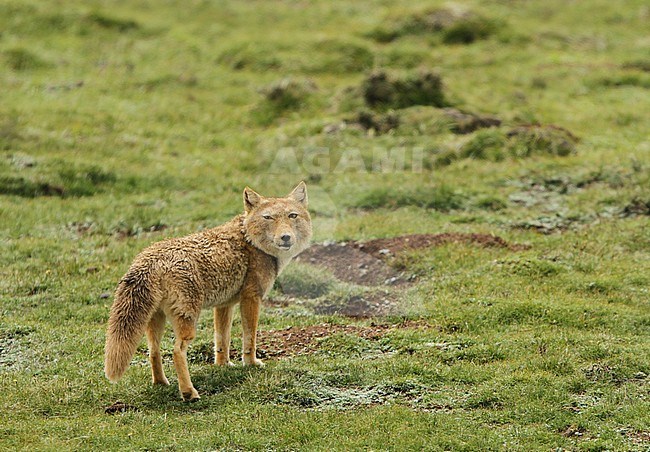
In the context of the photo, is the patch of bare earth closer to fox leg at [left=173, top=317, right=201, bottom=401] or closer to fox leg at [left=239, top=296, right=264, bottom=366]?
fox leg at [left=239, top=296, right=264, bottom=366]

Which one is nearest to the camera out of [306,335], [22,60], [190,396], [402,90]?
[190,396]

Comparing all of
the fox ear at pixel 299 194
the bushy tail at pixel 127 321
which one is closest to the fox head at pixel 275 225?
the fox ear at pixel 299 194

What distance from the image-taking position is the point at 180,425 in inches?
408

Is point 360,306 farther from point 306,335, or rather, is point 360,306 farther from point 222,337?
point 222,337

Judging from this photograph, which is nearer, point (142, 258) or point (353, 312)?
point (142, 258)

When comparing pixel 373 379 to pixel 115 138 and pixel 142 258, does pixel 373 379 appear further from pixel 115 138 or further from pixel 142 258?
pixel 115 138

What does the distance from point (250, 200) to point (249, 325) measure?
5.77 feet

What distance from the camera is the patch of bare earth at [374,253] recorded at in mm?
16141

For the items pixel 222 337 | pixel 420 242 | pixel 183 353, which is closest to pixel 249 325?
pixel 222 337

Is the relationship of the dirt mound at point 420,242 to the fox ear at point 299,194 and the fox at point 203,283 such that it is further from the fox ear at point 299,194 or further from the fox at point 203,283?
the fox at point 203,283

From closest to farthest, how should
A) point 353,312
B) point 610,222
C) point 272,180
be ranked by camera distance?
point 353,312, point 610,222, point 272,180

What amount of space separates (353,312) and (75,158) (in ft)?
35.9

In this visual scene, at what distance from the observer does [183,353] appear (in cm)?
1095

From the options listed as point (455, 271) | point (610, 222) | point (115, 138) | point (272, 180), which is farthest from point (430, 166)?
point (115, 138)
